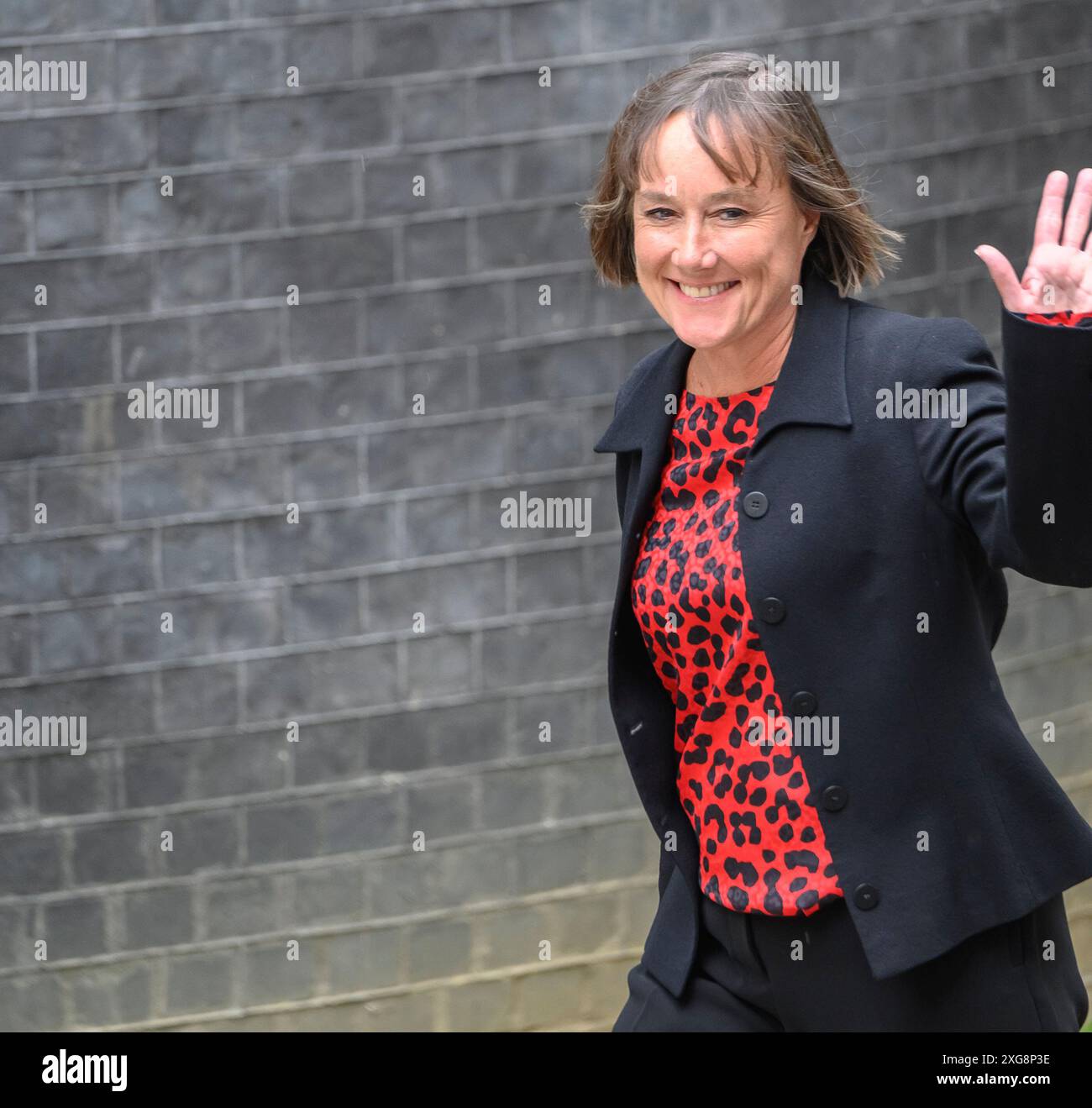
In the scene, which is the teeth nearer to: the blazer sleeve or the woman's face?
the woman's face

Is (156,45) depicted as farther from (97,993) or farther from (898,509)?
(898,509)

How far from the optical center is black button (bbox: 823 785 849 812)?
2496 millimetres

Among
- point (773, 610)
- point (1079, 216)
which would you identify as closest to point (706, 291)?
point (773, 610)

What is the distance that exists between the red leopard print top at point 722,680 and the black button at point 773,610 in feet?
Result: 0.13

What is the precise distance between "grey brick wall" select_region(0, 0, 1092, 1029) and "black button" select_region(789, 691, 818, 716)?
2.66 m

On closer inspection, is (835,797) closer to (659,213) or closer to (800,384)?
(800,384)

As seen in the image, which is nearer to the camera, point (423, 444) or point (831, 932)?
point (831, 932)

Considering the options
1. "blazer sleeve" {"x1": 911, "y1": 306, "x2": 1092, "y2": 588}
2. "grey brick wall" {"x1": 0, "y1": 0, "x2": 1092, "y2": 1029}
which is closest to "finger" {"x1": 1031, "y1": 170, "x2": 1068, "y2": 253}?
"blazer sleeve" {"x1": 911, "y1": 306, "x2": 1092, "y2": 588}

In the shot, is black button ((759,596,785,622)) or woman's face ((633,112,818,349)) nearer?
black button ((759,596,785,622))

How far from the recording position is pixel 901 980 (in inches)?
99.7

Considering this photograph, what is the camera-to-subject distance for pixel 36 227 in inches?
187
